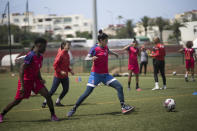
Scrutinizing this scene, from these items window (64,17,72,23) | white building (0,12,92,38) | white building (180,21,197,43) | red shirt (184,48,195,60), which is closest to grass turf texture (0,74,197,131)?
Answer: red shirt (184,48,195,60)

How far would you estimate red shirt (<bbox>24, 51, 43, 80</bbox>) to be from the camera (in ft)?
25.6

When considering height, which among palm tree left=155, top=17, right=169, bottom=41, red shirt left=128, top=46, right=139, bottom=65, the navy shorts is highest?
palm tree left=155, top=17, right=169, bottom=41

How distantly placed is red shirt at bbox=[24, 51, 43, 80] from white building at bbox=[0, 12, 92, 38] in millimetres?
135978

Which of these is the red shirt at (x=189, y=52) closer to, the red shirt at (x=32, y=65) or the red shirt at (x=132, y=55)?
the red shirt at (x=132, y=55)

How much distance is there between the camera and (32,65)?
790 centimetres

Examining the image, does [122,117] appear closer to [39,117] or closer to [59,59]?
[39,117]

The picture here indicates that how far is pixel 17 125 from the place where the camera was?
780cm

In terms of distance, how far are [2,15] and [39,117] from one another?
21.9m

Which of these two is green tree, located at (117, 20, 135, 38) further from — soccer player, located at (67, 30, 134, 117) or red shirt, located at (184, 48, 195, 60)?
soccer player, located at (67, 30, 134, 117)

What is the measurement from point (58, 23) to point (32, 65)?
148 m

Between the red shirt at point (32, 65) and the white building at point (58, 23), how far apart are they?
136 metres

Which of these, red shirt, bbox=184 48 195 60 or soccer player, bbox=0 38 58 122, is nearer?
soccer player, bbox=0 38 58 122

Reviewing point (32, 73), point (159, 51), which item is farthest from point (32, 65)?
point (159, 51)

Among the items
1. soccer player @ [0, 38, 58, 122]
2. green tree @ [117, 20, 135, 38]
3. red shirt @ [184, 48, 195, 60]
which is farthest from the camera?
green tree @ [117, 20, 135, 38]
